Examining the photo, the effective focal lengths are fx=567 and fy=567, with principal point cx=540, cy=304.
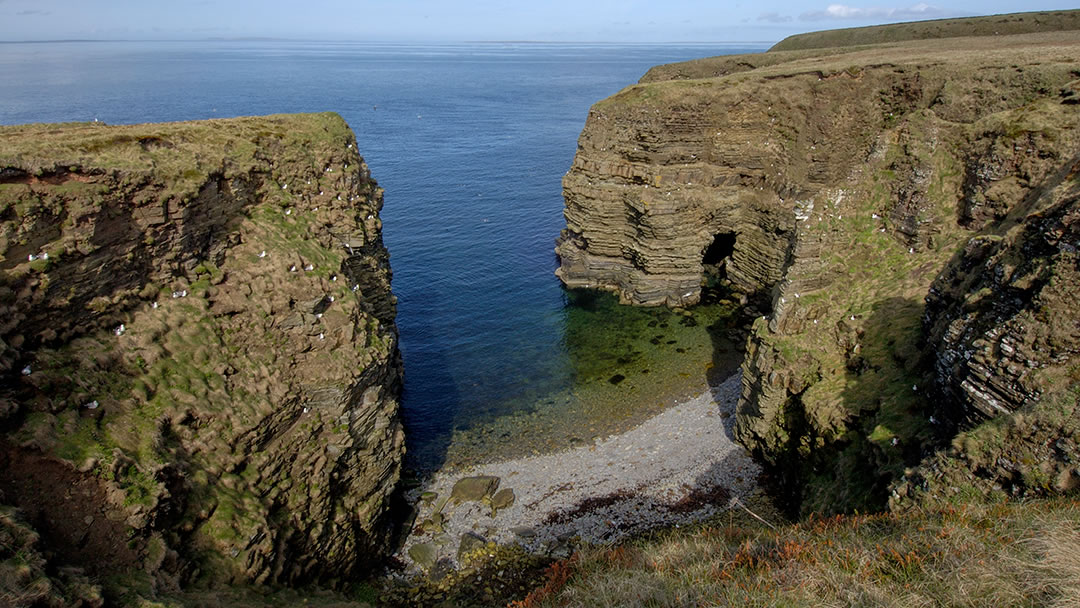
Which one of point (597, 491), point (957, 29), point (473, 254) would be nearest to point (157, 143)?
point (597, 491)

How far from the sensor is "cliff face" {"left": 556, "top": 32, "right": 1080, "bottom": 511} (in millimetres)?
23781

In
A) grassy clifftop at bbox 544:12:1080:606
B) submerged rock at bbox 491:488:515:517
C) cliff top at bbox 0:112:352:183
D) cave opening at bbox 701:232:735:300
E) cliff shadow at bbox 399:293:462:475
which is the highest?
cliff top at bbox 0:112:352:183

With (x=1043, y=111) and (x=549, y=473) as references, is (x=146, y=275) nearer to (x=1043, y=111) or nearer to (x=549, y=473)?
(x=549, y=473)

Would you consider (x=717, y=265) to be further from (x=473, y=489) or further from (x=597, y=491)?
(x=473, y=489)

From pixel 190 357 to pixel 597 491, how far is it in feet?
61.4

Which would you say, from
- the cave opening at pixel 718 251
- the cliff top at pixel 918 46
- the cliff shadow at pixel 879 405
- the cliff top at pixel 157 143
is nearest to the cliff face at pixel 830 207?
the cliff shadow at pixel 879 405

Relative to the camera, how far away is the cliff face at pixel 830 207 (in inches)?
936

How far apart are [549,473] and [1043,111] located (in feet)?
106

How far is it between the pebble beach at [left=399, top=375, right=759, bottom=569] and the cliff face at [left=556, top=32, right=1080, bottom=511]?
97.6 inches

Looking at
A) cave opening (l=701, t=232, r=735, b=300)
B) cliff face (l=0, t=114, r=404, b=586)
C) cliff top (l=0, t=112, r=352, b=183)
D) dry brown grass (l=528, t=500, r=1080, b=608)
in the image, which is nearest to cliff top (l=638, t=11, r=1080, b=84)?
cave opening (l=701, t=232, r=735, b=300)

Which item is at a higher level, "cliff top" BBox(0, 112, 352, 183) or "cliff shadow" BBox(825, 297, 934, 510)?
"cliff top" BBox(0, 112, 352, 183)

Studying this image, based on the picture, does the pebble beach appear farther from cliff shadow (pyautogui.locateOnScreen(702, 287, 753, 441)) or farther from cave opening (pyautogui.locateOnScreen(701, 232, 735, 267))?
cave opening (pyautogui.locateOnScreen(701, 232, 735, 267))

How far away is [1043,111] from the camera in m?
30.0

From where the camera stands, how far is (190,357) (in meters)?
19.6
